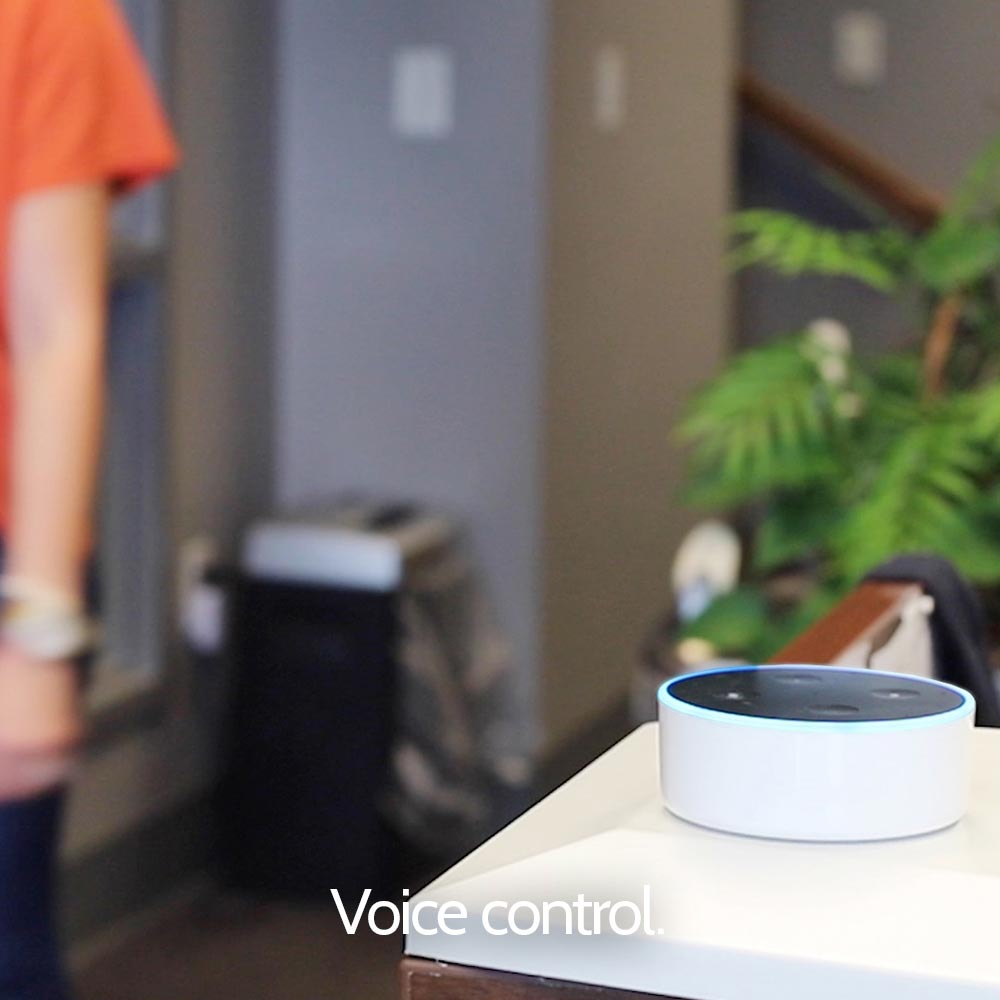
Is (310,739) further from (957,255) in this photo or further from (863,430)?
(957,255)

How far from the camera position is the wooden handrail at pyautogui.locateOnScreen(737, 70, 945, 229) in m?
3.58

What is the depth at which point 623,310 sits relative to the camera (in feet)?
11.0

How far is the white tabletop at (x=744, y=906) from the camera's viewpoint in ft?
1.77

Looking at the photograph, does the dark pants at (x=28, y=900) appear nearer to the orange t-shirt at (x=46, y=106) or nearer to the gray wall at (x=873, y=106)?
the orange t-shirt at (x=46, y=106)

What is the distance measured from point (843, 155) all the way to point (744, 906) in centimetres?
337

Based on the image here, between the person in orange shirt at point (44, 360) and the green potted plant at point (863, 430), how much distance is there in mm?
1001

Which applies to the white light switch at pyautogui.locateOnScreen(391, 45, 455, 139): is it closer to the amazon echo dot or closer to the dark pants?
the dark pants

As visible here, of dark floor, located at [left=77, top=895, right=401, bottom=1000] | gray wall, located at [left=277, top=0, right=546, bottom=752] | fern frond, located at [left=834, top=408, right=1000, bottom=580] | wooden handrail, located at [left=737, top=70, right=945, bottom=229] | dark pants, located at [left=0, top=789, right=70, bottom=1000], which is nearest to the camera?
dark pants, located at [left=0, top=789, right=70, bottom=1000]

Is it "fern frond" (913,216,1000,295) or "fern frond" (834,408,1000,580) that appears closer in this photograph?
"fern frond" (834,408,1000,580)

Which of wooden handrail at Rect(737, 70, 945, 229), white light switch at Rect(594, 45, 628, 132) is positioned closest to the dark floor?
white light switch at Rect(594, 45, 628, 132)

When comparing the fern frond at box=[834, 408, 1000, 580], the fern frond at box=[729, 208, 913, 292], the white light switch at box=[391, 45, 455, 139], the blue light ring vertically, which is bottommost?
the fern frond at box=[834, 408, 1000, 580]

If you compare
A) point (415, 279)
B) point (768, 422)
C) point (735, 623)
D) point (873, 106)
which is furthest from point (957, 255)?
point (873, 106)

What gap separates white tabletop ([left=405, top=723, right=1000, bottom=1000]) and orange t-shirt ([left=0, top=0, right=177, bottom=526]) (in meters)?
0.78

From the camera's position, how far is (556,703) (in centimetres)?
304
